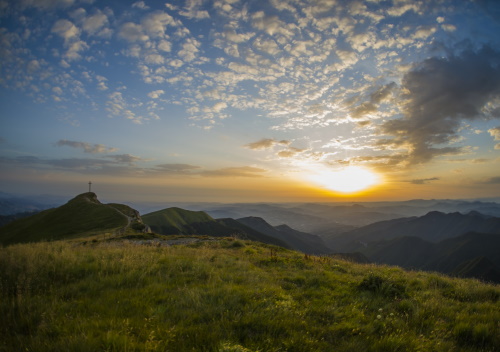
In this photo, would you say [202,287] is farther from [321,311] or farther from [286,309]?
[321,311]

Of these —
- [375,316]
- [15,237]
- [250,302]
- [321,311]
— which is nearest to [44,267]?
[250,302]

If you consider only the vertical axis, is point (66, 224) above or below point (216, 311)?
below

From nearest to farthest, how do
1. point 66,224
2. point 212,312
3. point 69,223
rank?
point 212,312
point 66,224
point 69,223

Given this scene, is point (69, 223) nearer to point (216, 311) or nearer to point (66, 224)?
point (66, 224)

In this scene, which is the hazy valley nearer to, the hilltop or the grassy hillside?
the hilltop

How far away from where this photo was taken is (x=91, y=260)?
29.4 feet

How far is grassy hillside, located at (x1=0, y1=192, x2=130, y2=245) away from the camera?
47156 millimetres

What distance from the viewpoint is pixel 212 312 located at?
509 centimetres

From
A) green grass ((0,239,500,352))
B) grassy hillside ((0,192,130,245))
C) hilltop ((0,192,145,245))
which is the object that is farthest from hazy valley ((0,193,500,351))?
grassy hillside ((0,192,130,245))

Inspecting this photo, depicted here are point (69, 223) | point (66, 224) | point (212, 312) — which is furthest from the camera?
point (69, 223)

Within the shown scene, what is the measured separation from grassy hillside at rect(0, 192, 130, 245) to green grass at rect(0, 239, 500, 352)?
41.9 meters

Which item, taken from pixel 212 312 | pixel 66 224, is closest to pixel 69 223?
pixel 66 224

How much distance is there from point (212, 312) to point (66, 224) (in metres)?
65.0

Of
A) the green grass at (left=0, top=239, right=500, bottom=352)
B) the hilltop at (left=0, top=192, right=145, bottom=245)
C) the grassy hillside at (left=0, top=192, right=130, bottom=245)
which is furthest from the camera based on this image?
the grassy hillside at (left=0, top=192, right=130, bottom=245)
